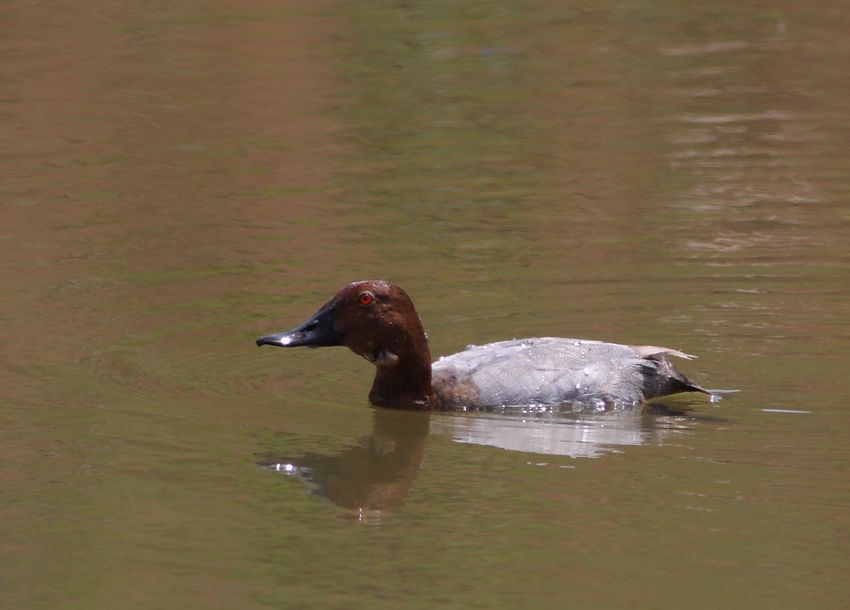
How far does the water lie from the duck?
0.16 m

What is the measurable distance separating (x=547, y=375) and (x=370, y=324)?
1117mm

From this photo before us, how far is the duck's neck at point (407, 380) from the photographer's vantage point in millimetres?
10703

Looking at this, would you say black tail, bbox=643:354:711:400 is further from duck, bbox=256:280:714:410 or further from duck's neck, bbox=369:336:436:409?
duck's neck, bbox=369:336:436:409

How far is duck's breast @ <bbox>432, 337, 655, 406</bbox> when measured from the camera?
10641 mm

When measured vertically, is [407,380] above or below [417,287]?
below

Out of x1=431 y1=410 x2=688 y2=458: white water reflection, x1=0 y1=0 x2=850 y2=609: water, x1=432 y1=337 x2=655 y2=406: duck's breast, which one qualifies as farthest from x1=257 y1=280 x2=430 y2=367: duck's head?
x1=431 y1=410 x2=688 y2=458: white water reflection

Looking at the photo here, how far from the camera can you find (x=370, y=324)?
1077cm

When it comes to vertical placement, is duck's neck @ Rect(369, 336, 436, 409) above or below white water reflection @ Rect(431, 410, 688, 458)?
above

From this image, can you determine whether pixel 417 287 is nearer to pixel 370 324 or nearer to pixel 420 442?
pixel 370 324

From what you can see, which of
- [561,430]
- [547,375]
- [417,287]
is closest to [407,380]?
[547,375]

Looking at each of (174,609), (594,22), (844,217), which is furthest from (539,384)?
(594,22)

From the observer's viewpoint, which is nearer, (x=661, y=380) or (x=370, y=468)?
(x=370, y=468)

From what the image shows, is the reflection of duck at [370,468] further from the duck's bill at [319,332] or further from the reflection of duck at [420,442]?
the duck's bill at [319,332]

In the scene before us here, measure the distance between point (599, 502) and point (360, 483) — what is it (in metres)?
1.42
